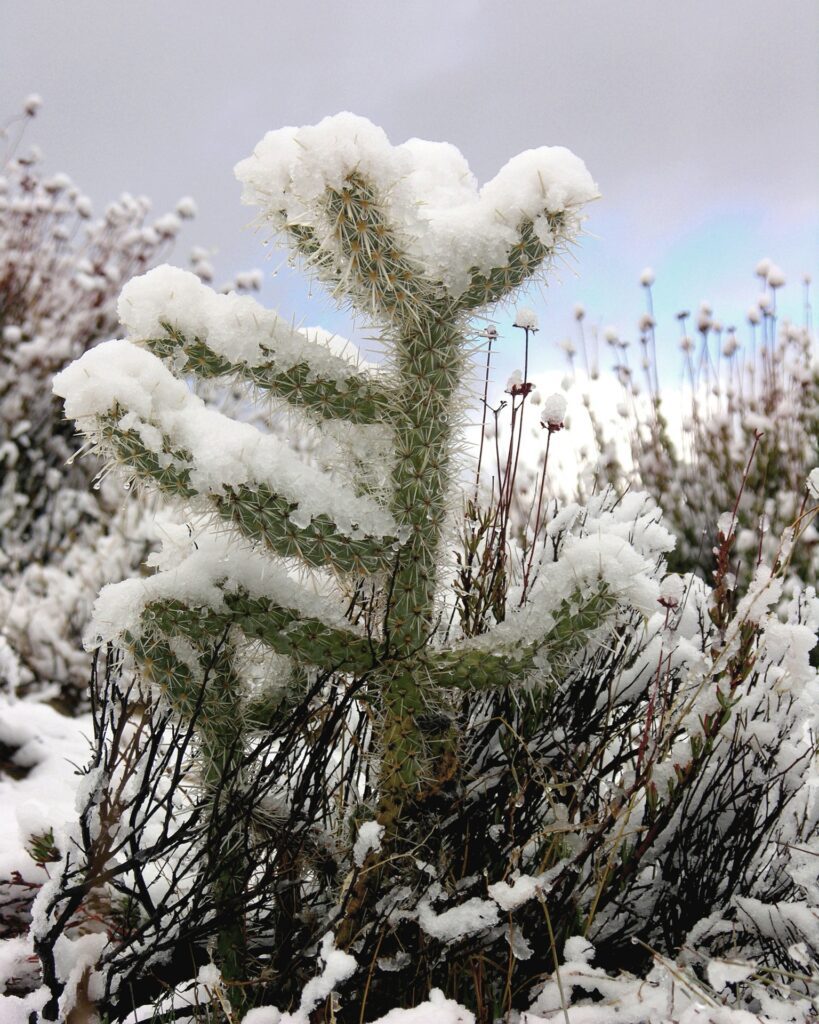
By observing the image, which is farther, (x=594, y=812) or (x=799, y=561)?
(x=799, y=561)

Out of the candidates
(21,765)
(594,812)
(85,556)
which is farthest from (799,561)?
(85,556)

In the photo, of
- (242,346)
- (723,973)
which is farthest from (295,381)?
(723,973)

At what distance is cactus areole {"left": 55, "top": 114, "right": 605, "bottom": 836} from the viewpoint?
187 cm

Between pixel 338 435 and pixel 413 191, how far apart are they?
578 mm

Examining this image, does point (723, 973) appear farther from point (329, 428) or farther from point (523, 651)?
point (329, 428)

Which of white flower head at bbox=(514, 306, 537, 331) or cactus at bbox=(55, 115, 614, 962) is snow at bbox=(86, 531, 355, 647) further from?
white flower head at bbox=(514, 306, 537, 331)

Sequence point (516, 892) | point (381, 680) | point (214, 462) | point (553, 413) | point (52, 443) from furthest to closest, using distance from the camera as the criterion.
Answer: point (52, 443) < point (553, 413) < point (381, 680) < point (214, 462) < point (516, 892)

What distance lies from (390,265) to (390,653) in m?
0.84

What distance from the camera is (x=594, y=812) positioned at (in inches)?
85.7

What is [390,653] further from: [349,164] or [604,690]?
[349,164]

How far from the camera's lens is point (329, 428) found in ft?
7.06

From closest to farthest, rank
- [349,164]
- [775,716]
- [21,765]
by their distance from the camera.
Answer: [349,164] → [775,716] → [21,765]

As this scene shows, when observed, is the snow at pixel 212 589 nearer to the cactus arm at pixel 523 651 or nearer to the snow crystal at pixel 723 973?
the cactus arm at pixel 523 651

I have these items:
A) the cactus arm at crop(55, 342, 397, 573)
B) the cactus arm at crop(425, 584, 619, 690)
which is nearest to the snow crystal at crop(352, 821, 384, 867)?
the cactus arm at crop(425, 584, 619, 690)
